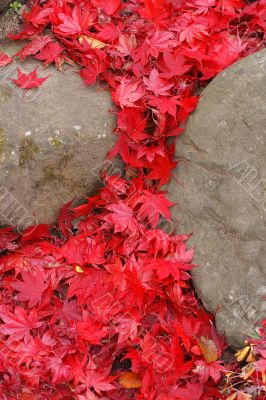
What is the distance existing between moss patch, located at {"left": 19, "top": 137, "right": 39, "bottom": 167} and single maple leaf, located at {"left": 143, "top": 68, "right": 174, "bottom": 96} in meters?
0.64

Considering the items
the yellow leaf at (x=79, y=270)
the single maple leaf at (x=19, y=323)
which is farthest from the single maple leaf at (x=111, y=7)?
the single maple leaf at (x=19, y=323)

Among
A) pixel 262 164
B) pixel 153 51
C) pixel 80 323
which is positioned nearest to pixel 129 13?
pixel 153 51

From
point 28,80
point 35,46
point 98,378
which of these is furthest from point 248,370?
point 35,46

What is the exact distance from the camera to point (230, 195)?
2482 millimetres

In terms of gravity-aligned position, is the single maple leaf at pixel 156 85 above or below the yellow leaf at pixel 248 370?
above

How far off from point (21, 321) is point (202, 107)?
1371 mm

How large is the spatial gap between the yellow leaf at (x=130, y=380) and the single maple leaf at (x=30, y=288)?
0.55 metres

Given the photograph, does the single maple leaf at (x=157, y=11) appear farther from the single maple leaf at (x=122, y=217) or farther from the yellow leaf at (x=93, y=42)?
the single maple leaf at (x=122, y=217)

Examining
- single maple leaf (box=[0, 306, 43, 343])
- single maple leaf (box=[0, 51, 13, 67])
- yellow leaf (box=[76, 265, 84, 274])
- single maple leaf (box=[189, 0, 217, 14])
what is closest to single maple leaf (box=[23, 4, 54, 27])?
single maple leaf (box=[0, 51, 13, 67])

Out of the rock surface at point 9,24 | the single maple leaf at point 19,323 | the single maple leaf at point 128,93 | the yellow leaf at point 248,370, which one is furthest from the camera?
the rock surface at point 9,24

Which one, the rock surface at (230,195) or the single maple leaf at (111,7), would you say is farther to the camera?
the single maple leaf at (111,7)

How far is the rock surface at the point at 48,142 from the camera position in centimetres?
261

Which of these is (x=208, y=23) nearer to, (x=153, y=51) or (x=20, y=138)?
(x=153, y=51)

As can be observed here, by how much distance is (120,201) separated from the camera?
8.71ft
